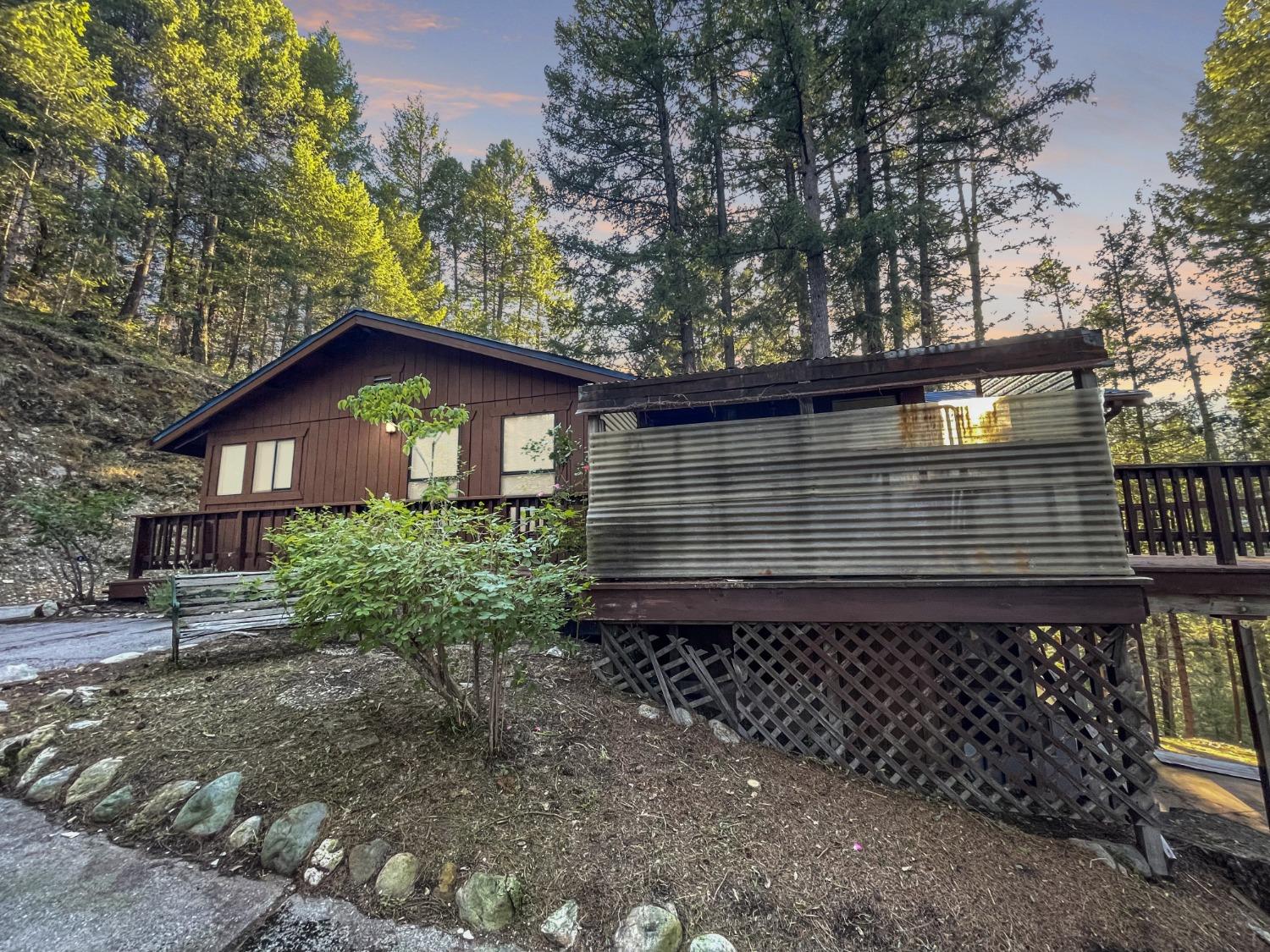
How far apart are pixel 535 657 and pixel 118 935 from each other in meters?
3.12

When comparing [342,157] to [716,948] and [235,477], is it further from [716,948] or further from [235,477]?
[716,948]

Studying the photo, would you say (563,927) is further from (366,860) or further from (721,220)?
(721,220)

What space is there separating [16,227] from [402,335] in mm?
13653

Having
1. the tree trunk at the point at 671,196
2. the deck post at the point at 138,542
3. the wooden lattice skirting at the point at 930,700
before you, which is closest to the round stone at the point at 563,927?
the wooden lattice skirting at the point at 930,700

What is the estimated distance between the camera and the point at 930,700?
4016 millimetres

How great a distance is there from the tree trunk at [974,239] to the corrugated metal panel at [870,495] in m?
7.16

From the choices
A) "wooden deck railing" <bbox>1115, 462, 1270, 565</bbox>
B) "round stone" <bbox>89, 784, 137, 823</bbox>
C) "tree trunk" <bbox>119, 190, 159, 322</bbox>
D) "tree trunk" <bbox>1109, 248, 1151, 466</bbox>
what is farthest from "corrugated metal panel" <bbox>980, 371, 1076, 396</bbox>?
"tree trunk" <bbox>119, 190, 159, 322</bbox>

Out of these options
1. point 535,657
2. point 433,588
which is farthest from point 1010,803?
point 433,588

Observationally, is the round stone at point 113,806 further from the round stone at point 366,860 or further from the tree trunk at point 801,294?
the tree trunk at point 801,294

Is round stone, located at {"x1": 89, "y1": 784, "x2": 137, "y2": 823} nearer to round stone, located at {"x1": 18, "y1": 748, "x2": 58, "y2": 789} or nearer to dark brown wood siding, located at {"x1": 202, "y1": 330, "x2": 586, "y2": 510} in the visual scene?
round stone, located at {"x1": 18, "y1": 748, "x2": 58, "y2": 789}

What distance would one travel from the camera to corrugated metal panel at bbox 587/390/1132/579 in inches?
150

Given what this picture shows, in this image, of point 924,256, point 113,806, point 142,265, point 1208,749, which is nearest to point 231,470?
point 113,806

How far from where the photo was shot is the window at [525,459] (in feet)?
28.2

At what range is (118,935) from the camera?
2.23 metres
